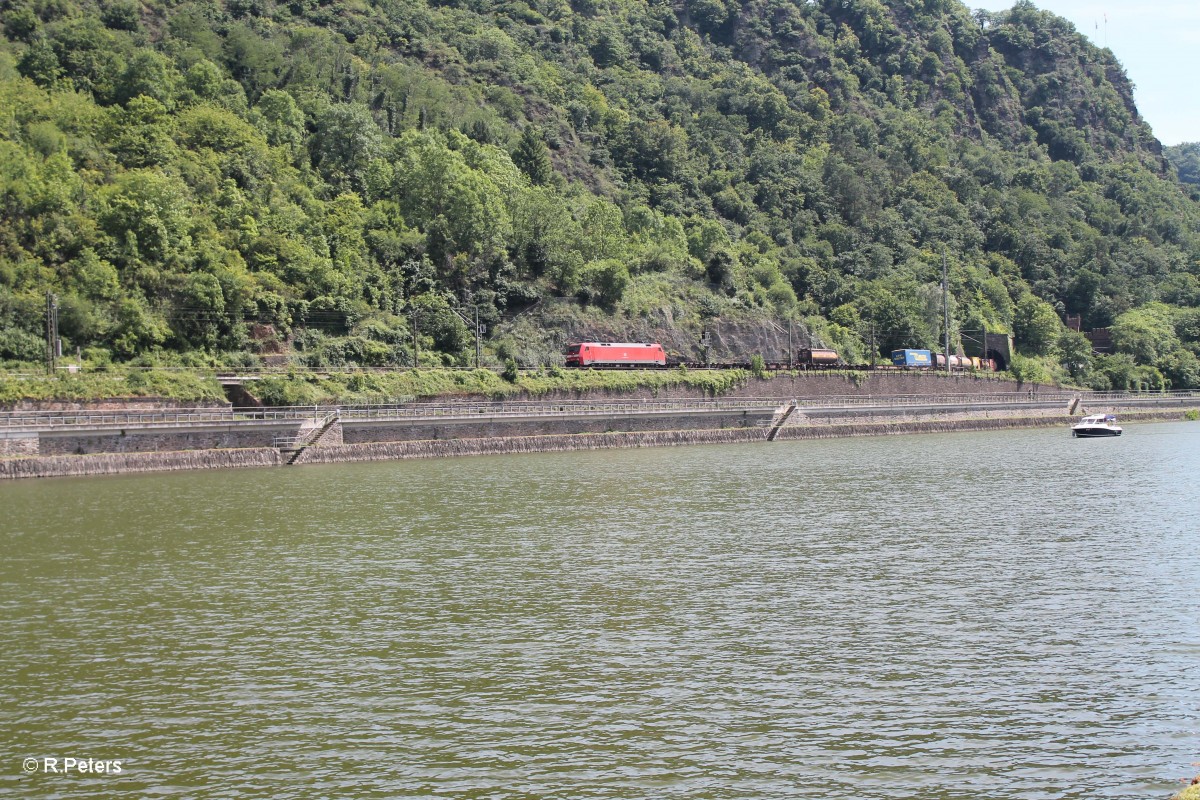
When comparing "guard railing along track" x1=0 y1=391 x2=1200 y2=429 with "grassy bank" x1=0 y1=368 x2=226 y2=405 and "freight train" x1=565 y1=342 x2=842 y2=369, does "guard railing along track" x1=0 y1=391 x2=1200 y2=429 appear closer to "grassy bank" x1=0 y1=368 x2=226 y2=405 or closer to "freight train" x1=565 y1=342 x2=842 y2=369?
"grassy bank" x1=0 y1=368 x2=226 y2=405

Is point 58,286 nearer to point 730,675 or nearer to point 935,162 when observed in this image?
point 730,675

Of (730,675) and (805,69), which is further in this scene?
(805,69)

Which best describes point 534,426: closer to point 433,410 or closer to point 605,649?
point 433,410

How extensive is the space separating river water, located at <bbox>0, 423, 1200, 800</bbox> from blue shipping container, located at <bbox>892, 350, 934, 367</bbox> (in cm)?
6870

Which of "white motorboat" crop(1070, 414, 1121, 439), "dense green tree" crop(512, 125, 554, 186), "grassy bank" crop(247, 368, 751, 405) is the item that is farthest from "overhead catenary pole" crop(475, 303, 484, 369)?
"white motorboat" crop(1070, 414, 1121, 439)

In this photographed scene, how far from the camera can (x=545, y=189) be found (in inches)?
4240

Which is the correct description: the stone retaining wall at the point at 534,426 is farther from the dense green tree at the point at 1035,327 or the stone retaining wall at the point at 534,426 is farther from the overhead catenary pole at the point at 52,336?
the dense green tree at the point at 1035,327

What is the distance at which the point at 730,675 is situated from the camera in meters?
16.5

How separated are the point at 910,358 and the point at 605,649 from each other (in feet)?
298

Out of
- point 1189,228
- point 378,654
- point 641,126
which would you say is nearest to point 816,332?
point 641,126

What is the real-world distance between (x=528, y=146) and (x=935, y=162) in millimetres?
80832

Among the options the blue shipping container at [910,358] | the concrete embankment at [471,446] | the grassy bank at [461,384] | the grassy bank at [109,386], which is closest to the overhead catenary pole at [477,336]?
the grassy bank at [461,384]

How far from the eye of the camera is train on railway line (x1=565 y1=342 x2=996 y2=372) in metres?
81.4

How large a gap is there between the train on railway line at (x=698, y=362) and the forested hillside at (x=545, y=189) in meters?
3.98
